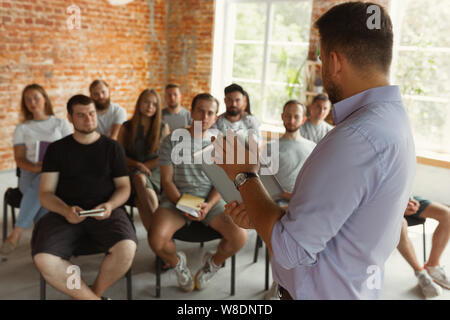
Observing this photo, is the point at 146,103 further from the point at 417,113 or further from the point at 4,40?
the point at 417,113

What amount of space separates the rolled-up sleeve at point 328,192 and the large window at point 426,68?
186 inches

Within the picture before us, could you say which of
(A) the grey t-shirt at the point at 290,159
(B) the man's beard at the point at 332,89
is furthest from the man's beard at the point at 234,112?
(B) the man's beard at the point at 332,89

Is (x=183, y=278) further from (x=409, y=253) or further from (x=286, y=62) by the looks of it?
(x=286, y=62)

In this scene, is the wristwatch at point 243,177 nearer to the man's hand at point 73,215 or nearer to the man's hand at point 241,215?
the man's hand at point 241,215

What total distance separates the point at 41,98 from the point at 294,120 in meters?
2.15

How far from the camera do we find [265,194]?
3.69ft

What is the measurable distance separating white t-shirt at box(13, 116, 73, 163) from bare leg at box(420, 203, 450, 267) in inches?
120

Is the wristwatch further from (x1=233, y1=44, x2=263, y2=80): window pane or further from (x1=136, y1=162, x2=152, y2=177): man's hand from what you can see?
(x1=233, y1=44, x2=263, y2=80): window pane

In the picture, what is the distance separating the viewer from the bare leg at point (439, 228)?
3.01 meters

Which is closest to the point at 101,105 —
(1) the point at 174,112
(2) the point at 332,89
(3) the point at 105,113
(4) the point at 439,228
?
(3) the point at 105,113

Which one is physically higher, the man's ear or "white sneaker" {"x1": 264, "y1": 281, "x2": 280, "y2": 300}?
the man's ear

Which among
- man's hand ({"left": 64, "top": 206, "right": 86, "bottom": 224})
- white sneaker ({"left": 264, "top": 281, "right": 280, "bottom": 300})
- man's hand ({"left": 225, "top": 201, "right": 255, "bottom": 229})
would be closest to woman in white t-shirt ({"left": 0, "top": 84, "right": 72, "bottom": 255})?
man's hand ({"left": 64, "top": 206, "right": 86, "bottom": 224})

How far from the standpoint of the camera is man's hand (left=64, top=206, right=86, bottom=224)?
96.0 inches

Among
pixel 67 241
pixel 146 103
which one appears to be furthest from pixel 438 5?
pixel 67 241
